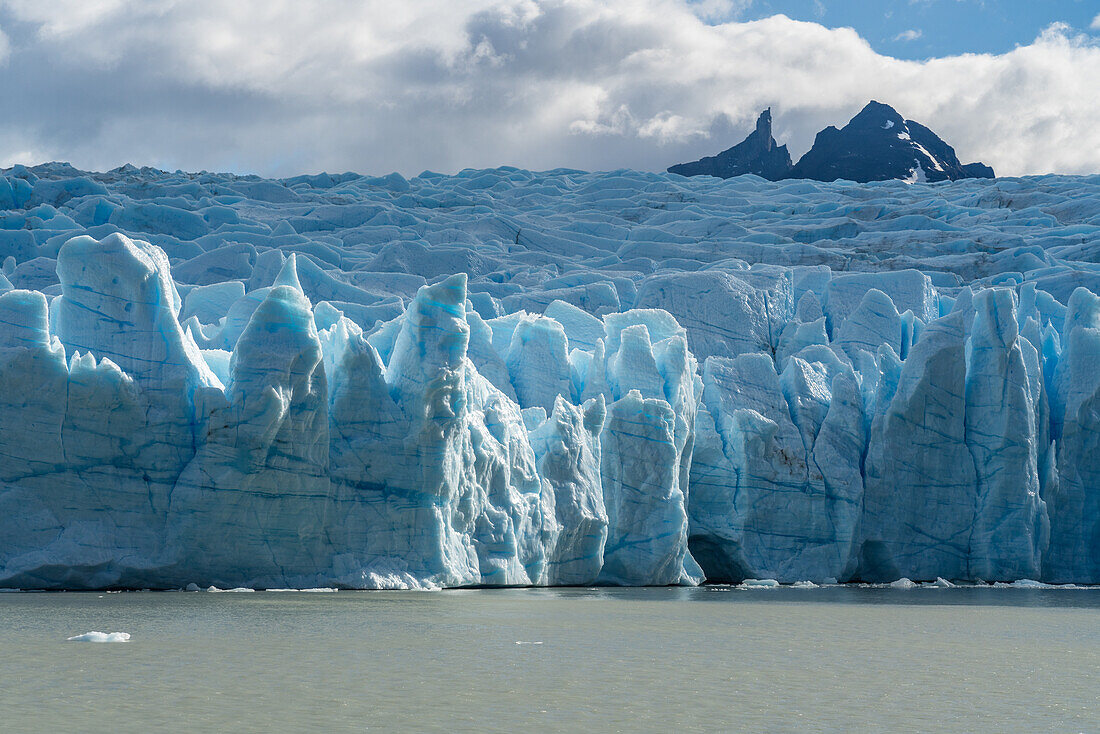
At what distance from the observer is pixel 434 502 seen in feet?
51.2

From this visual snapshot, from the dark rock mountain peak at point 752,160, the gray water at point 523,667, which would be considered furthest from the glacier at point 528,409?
the dark rock mountain peak at point 752,160

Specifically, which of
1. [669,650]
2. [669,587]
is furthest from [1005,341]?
[669,650]

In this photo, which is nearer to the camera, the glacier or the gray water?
the gray water

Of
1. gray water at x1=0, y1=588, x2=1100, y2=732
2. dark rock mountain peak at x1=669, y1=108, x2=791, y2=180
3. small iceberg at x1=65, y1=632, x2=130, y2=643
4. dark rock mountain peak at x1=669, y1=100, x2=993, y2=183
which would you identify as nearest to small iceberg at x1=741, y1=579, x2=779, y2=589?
gray water at x1=0, y1=588, x2=1100, y2=732

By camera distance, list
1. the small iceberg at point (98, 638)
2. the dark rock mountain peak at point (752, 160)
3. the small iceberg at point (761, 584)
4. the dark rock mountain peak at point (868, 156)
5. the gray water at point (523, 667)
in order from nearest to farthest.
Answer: the gray water at point (523, 667) → the small iceberg at point (98, 638) → the small iceberg at point (761, 584) → the dark rock mountain peak at point (868, 156) → the dark rock mountain peak at point (752, 160)

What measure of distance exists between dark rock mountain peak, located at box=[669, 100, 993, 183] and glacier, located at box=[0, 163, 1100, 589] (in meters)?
38.8

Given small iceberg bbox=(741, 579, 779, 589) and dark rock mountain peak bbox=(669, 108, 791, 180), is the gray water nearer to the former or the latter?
small iceberg bbox=(741, 579, 779, 589)

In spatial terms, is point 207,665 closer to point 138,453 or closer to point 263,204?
point 138,453

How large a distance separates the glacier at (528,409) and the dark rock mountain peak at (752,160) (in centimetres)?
4602

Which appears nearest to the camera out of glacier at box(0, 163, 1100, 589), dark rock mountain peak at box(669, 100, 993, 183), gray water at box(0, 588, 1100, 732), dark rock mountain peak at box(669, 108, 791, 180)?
gray water at box(0, 588, 1100, 732)

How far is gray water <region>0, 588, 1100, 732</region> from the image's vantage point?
21.0 ft

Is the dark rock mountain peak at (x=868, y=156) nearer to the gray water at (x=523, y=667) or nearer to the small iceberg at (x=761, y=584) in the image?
the small iceberg at (x=761, y=584)

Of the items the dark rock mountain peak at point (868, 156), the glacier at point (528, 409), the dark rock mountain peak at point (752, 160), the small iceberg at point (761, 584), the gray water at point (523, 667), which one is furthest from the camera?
the dark rock mountain peak at point (752, 160)

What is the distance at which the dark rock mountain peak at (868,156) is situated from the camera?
2815 inches
